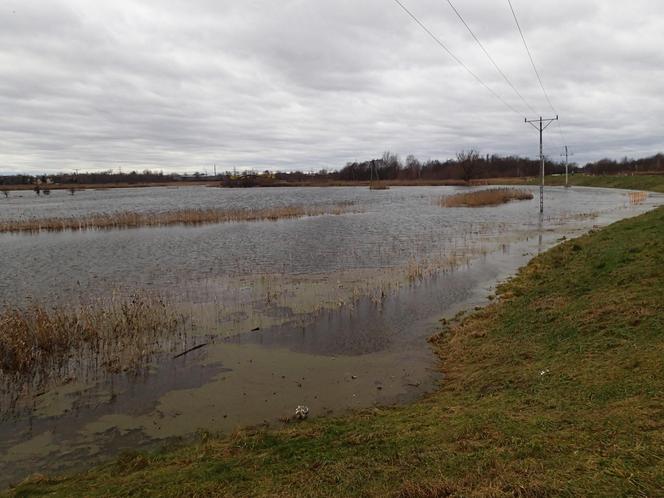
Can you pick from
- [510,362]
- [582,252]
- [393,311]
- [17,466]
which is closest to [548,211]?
[582,252]

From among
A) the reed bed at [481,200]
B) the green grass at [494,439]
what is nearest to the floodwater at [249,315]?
the green grass at [494,439]

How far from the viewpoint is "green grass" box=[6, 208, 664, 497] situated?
3812mm

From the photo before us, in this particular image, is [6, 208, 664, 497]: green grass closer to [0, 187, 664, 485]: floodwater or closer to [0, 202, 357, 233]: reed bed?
[0, 187, 664, 485]: floodwater

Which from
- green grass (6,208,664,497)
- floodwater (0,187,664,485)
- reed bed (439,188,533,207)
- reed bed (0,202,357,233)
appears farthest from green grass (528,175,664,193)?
green grass (6,208,664,497)

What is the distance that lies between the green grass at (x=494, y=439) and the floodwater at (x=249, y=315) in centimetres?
108

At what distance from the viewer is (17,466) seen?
618cm

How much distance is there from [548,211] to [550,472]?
136ft

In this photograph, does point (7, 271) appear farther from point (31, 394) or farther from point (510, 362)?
point (510, 362)

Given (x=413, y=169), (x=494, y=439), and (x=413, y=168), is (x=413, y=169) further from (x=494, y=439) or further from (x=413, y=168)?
(x=494, y=439)

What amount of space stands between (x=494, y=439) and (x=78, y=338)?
971 centimetres

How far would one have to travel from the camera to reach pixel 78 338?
1051 cm

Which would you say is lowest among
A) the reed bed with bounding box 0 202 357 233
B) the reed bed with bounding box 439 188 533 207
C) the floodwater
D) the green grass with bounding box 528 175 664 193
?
the floodwater

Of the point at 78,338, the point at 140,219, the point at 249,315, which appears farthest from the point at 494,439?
the point at 140,219

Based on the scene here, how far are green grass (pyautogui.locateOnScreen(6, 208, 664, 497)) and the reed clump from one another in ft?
14.8
